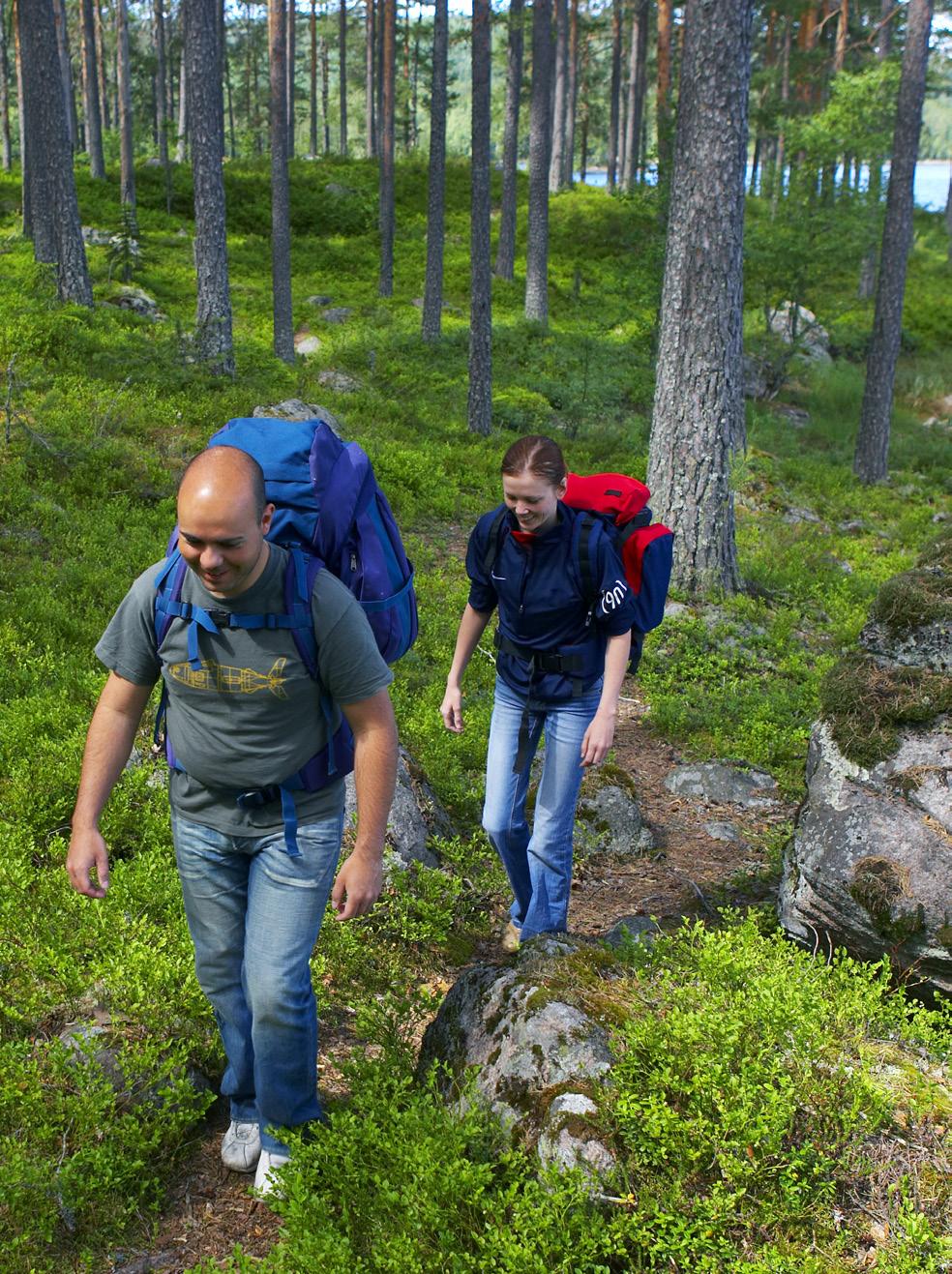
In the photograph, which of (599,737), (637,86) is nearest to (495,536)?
(599,737)

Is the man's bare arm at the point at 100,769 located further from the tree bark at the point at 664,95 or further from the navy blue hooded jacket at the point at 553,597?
the tree bark at the point at 664,95

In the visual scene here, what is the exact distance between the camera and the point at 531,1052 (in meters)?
3.14

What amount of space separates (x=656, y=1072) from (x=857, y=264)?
22875 millimetres

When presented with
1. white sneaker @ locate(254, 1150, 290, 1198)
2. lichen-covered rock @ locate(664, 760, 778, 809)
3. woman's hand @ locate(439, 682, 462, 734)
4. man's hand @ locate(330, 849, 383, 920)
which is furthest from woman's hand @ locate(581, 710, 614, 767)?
lichen-covered rock @ locate(664, 760, 778, 809)

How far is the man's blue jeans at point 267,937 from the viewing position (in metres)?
2.86

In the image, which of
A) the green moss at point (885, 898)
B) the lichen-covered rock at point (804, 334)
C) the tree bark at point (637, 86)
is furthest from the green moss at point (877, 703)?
the tree bark at point (637, 86)

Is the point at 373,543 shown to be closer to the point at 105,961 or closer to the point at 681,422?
the point at 105,961

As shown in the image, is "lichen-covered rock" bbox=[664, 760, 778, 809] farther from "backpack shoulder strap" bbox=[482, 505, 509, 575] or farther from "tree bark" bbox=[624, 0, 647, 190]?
"tree bark" bbox=[624, 0, 647, 190]

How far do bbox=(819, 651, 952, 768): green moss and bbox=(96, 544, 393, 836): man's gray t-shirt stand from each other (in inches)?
110

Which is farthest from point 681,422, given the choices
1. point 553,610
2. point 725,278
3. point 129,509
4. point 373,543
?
point 373,543

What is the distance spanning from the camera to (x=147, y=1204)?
3084mm

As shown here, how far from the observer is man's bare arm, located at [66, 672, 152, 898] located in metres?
2.88

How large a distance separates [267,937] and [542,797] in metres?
1.79

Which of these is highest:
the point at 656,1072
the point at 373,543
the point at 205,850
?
the point at 373,543
